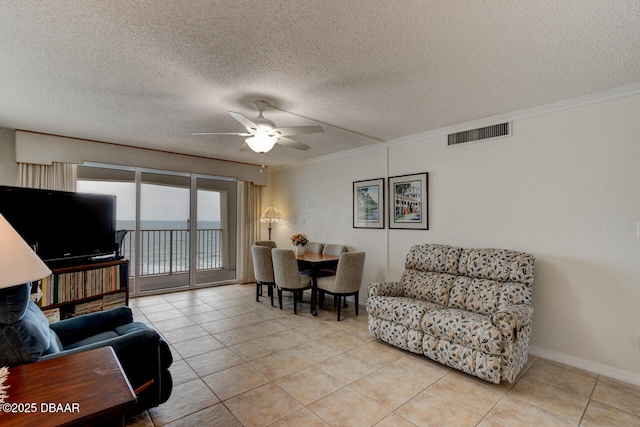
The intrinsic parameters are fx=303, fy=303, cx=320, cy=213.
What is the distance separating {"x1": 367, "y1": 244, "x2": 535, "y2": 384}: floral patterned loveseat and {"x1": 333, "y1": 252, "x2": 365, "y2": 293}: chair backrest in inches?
25.3

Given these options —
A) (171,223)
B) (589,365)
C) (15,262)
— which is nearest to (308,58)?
(15,262)

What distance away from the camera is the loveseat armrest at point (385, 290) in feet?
11.3

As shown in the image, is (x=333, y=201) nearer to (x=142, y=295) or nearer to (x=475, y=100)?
(x=475, y=100)

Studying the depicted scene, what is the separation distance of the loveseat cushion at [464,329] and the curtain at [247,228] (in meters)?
4.25

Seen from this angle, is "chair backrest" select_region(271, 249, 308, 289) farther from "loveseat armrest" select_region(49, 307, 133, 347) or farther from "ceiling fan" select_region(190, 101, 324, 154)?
"loveseat armrest" select_region(49, 307, 133, 347)

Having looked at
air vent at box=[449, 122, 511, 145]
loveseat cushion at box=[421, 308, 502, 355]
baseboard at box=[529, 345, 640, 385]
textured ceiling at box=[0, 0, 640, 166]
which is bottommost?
baseboard at box=[529, 345, 640, 385]

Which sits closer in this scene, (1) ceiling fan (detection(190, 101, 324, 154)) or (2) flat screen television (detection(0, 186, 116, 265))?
(1) ceiling fan (detection(190, 101, 324, 154))

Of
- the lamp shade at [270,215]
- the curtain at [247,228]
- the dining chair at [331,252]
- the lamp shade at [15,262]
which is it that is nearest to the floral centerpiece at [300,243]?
the dining chair at [331,252]

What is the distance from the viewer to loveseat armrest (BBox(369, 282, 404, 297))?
3445 millimetres

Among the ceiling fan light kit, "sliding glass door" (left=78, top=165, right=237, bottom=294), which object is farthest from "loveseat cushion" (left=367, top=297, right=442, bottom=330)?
"sliding glass door" (left=78, top=165, right=237, bottom=294)

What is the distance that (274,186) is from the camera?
6844mm

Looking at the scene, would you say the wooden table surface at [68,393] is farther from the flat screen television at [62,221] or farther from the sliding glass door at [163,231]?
the sliding glass door at [163,231]

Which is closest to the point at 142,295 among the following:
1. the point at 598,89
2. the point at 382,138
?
the point at 382,138

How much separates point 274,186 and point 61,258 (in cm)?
414
